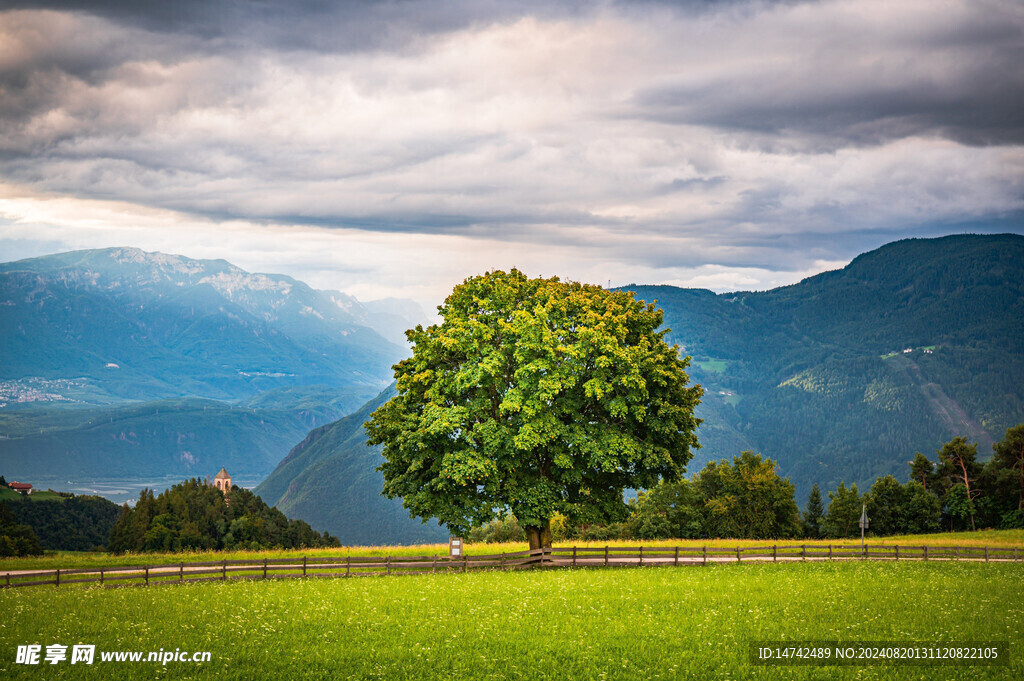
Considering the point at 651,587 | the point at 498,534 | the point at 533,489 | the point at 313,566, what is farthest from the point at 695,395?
the point at 498,534

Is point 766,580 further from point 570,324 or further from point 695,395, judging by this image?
point 570,324

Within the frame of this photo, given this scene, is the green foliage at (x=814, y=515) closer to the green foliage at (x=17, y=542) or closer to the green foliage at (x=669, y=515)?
the green foliage at (x=669, y=515)

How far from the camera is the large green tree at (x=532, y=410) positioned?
48.6 metres

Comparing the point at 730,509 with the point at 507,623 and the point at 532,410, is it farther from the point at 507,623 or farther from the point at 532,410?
the point at 507,623

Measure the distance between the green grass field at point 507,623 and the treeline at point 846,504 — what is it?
58.2 meters

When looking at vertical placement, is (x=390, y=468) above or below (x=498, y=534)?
above

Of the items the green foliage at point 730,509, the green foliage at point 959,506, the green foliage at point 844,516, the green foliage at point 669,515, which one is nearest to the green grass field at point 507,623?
the green foliage at point 669,515

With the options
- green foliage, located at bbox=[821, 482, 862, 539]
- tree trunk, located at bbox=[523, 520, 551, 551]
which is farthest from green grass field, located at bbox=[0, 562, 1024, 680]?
green foliage, located at bbox=[821, 482, 862, 539]

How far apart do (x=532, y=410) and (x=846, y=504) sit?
273ft

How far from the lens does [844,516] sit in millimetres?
111500

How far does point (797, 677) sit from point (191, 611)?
965 inches

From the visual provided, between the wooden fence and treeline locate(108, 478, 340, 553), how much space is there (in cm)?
5384

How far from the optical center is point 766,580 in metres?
42.6

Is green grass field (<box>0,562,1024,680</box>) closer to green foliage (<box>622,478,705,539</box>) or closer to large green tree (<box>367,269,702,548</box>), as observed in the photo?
large green tree (<box>367,269,702,548</box>)
